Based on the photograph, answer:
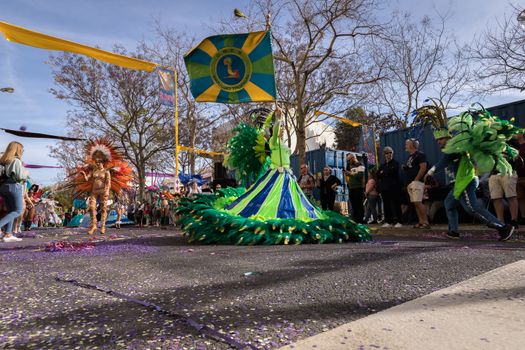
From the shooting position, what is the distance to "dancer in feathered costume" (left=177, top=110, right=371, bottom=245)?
5.09 m

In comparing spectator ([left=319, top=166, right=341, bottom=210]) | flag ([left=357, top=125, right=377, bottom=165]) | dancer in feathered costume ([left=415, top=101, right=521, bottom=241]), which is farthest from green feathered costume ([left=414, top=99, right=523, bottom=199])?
flag ([left=357, top=125, right=377, bottom=165])

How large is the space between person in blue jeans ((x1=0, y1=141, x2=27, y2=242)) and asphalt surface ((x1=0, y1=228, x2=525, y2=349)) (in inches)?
115

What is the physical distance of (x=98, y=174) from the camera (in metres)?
7.66

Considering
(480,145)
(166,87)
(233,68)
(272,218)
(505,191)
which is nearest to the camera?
(480,145)

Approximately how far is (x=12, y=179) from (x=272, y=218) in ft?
14.9

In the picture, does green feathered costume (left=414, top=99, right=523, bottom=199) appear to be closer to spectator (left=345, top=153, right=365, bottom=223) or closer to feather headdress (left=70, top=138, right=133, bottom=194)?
spectator (left=345, top=153, right=365, bottom=223)

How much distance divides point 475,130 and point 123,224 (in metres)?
12.6

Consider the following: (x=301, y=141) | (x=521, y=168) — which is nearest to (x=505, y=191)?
(x=521, y=168)

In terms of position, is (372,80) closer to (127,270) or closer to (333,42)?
(333,42)

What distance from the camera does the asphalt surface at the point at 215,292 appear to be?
170 cm

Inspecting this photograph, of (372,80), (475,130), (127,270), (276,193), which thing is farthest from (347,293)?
(372,80)

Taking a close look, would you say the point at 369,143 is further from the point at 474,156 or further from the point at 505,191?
the point at 474,156

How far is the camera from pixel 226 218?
525cm

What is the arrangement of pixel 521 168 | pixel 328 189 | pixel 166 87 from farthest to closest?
1. pixel 166 87
2. pixel 328 189
3. pixel 521 168
